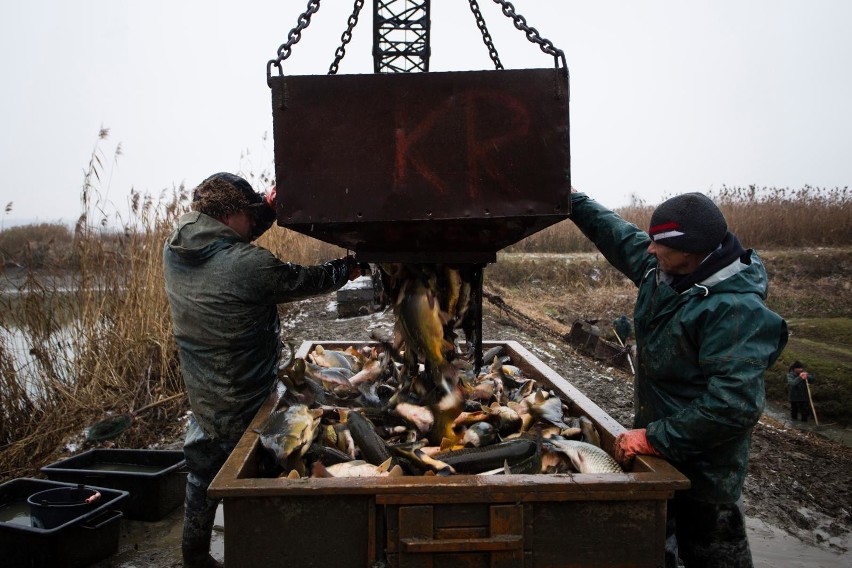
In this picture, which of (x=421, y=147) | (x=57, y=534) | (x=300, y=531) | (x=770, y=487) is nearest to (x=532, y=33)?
(x=421, y=147)

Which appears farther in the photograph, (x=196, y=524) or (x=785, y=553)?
(x=785, y=553)

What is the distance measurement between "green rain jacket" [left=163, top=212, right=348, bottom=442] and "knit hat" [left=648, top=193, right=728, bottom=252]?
5.70ft

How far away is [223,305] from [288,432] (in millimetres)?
790

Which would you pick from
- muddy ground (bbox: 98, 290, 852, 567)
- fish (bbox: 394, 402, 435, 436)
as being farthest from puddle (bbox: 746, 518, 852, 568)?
fish (bbox: 394, 402, 435, 436)

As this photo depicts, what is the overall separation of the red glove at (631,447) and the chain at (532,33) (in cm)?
160

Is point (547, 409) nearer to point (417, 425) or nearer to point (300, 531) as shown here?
point (417, 425)

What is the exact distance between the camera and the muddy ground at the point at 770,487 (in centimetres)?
414

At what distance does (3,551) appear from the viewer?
344 centimetres

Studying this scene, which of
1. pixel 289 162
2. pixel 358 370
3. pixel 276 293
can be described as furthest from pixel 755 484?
pixel 289 162

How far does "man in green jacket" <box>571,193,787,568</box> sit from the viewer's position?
7.68 feet

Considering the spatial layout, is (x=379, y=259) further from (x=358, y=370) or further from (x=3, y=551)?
(x=3, y=551)

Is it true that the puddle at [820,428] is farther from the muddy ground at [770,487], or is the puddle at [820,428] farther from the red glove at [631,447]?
the red glove at [631,447]

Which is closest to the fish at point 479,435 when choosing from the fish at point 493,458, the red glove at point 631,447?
the fish at point 493,458

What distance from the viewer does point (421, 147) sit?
2445 millimetres
